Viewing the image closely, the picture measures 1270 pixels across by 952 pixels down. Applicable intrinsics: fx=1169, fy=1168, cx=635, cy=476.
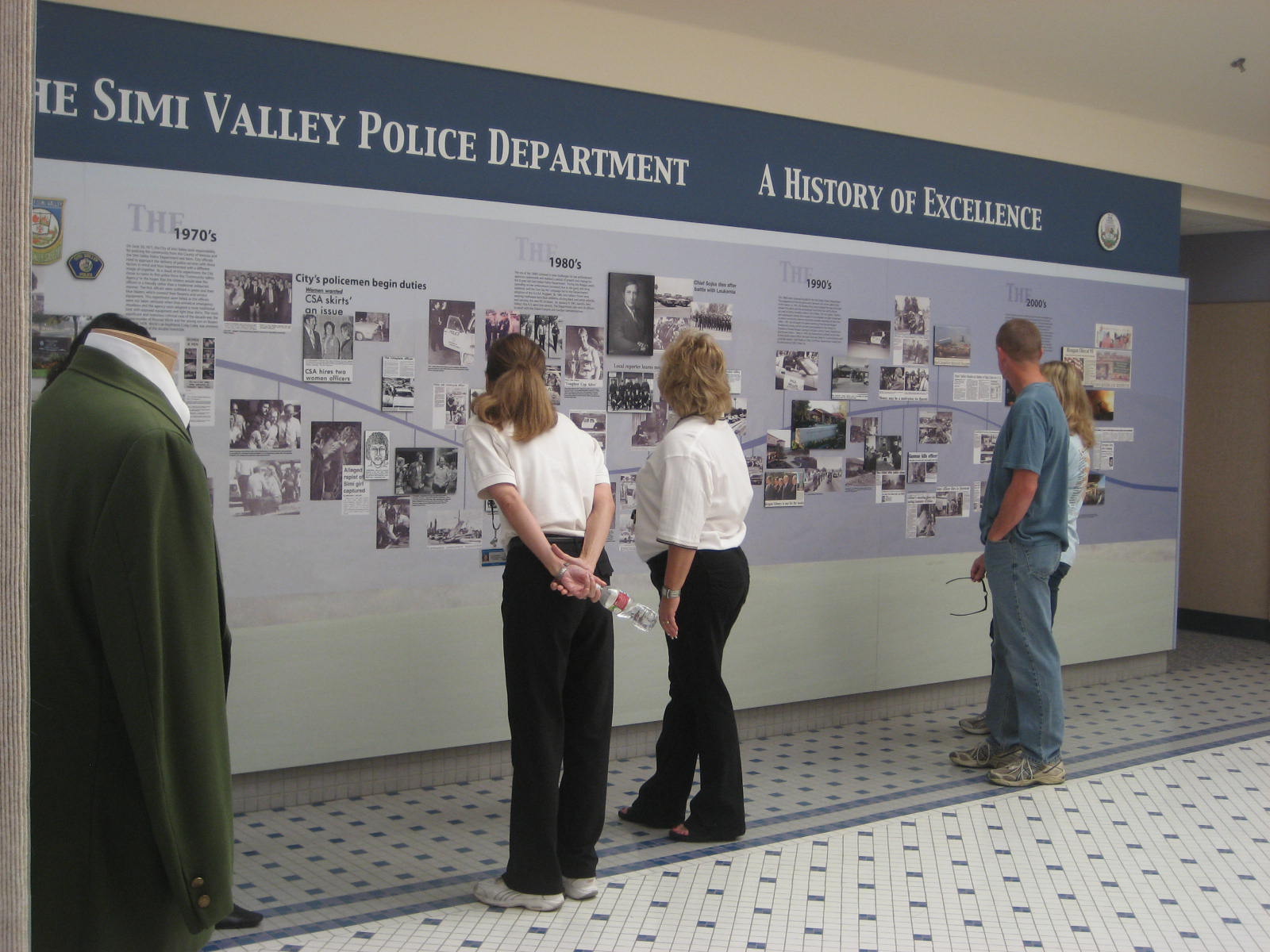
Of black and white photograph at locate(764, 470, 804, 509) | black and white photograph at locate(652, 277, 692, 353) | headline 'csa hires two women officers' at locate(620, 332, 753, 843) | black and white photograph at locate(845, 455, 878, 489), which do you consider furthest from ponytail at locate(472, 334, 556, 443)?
black and white photograph at locate(845, 455, 878, 489)

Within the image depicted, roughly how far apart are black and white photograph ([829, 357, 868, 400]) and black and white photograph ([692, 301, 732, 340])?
671 millimetres

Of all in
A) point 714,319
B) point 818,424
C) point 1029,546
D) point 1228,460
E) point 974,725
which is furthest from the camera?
point 1228,460

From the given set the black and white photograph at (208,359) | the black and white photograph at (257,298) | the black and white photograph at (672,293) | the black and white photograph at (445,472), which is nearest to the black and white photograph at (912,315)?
the black and white photograph at (672,293)

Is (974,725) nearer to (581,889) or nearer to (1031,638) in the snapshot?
(1031,638)

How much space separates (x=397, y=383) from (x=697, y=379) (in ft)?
4.15

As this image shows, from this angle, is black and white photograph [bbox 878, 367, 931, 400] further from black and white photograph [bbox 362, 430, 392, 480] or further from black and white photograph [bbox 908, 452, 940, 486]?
black and white photograph [bbox 362, 430, 392, 480]

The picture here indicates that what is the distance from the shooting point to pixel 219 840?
1.56 metres

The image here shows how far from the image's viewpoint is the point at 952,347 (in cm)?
620

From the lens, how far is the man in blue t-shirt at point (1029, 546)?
4.79m

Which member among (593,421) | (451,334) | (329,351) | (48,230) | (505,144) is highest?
(505,144)

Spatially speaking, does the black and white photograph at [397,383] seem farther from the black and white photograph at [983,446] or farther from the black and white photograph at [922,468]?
the black and white photograph at [983,446]

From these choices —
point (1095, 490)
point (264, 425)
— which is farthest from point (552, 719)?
point (1095, 490)

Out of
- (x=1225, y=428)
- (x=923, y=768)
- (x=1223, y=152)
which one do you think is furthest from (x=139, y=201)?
(x=1225, y=428)

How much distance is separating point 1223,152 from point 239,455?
6.50 meters
